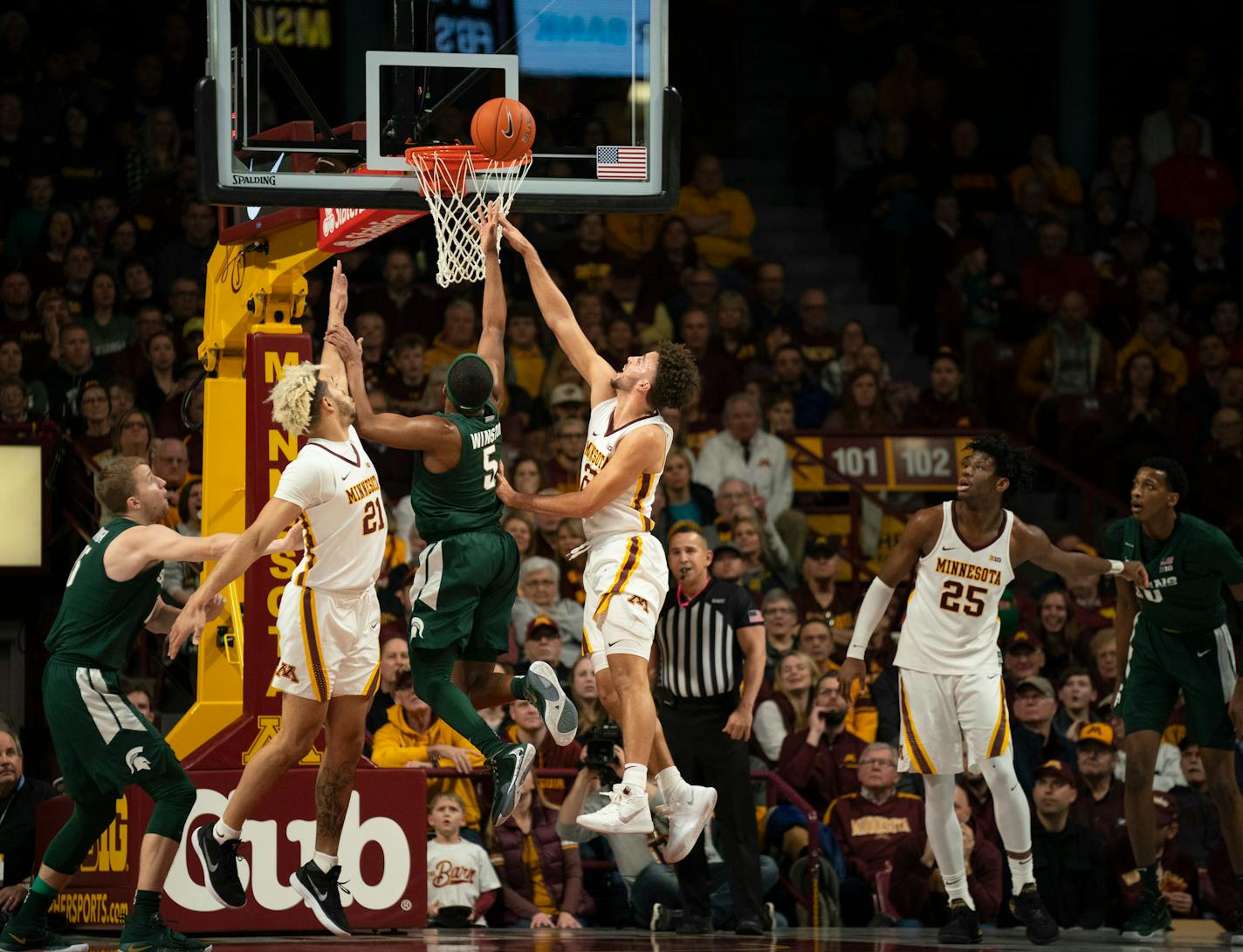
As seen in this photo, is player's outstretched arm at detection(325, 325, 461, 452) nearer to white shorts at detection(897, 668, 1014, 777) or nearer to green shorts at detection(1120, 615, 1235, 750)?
white shorts at detection(897, 668, 1014, 777)

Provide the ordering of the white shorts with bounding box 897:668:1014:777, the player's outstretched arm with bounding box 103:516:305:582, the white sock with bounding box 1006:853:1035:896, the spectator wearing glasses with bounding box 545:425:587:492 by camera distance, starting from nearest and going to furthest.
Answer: the player's outstretched arm with bounding box 103:516:305:582, the white shorts with bounding box 897:668:1014:777, the white sock with bounding box 1006:853:1035:896, the spectator wearing glasses with bounding box 545:425:587:492

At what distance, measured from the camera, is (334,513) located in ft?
29.5

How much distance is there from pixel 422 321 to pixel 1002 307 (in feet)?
17.3

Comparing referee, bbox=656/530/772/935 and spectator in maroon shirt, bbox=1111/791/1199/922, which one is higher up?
referee, bbox=656/530/772/935

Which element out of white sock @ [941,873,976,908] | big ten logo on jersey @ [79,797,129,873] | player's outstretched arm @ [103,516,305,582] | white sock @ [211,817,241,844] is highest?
player's outstretched arm @ [103,516,305,582]

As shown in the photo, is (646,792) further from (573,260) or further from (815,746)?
(573,260)

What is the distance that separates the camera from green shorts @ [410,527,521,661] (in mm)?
9398

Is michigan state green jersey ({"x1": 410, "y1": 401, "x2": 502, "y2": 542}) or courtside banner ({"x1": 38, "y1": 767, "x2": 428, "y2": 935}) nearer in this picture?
michigan state green jersey ({"x1": 410, "y1": 401, "x2": 502, "y2": 542})

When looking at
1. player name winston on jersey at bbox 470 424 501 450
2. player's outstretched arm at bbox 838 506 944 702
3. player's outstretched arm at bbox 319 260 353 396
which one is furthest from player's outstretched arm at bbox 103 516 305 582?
player's outstretched arm at bbox 838 506 944 702

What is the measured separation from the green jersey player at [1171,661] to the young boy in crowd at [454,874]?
3520 mm

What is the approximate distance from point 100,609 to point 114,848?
1.91 m

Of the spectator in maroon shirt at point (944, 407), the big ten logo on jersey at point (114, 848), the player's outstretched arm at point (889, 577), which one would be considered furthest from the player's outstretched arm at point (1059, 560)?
the spectator in maroon shirt at point (944, 407)

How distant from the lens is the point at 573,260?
16219mm

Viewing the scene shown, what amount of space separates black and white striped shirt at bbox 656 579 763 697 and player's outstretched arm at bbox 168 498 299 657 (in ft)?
8.94
